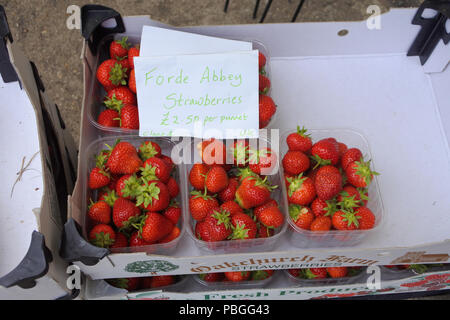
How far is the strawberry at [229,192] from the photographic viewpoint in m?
1.16

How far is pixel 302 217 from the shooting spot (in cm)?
112

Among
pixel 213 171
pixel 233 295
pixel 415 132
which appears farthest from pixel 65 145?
pixel 415 132

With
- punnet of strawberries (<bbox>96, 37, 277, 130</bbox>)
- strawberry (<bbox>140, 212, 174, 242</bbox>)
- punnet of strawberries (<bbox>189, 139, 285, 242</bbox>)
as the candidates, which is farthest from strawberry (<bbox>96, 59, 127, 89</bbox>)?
strawberry (<bbox>140, 212, 174, 242</bbox>)

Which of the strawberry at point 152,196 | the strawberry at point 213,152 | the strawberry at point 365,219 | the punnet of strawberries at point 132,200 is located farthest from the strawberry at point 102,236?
the strawberry at point 365,219

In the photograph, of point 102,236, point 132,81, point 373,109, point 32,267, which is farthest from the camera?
point 373,109

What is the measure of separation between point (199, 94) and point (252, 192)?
0.35 m

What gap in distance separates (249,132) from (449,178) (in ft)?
2.27

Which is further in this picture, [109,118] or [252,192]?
[109,118]

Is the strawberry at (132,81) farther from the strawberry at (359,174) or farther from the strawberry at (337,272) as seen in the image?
the strawberry at (337,272)

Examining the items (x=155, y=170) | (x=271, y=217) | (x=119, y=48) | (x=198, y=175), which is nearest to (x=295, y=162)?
(x=271, y=217)

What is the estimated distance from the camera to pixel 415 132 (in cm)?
139

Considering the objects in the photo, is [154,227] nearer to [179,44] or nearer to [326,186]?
[326,186]

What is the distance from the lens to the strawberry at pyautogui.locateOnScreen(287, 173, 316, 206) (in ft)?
3.72

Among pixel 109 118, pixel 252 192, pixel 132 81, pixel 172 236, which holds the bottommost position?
pixel 172 236
